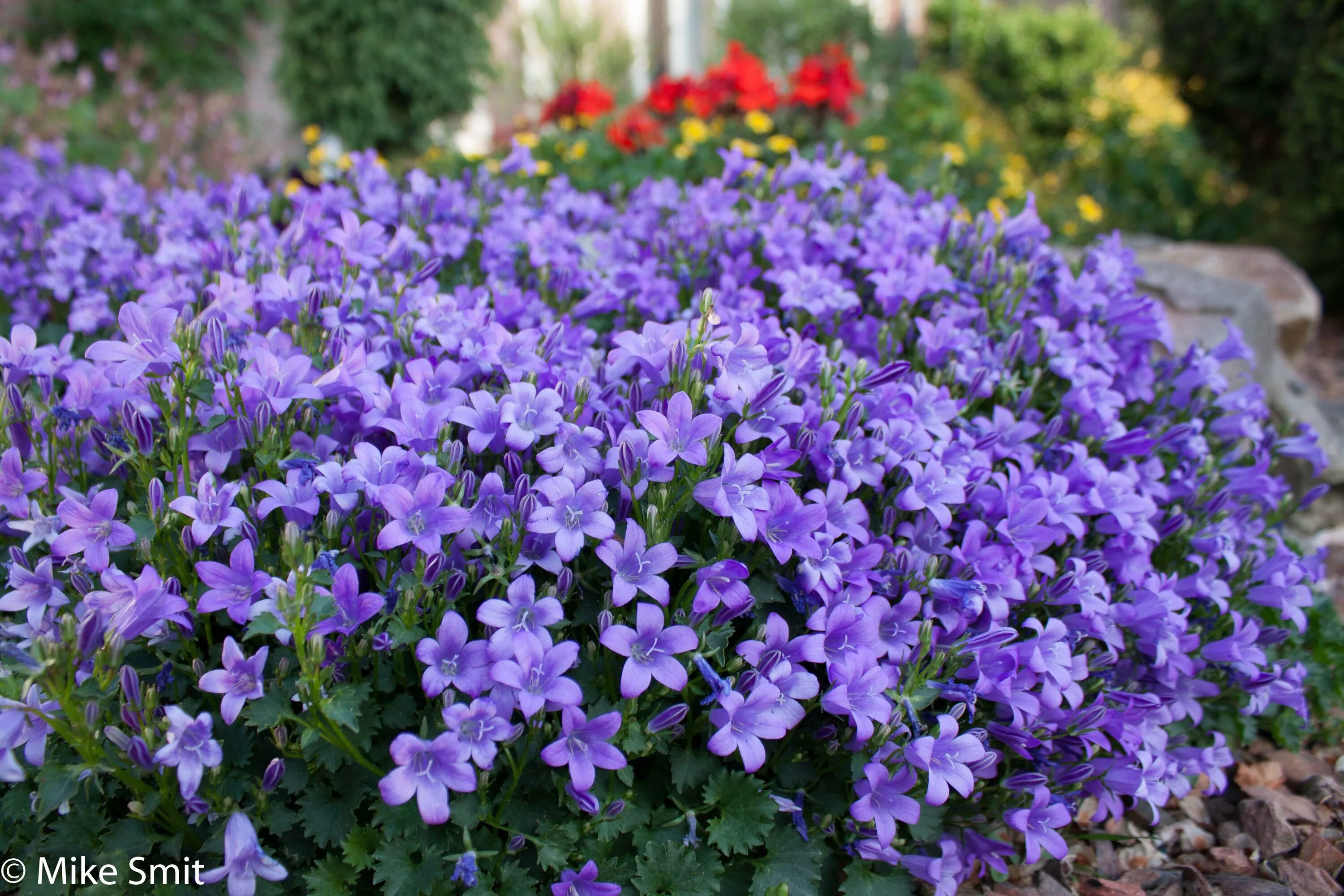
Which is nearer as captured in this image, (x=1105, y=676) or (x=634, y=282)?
(x=1105, y=676)

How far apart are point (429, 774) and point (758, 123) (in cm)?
545

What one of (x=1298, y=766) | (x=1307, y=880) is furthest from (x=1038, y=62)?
(x=1307, y=880)

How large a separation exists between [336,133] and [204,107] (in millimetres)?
2641

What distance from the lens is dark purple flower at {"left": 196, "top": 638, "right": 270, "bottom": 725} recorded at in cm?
158

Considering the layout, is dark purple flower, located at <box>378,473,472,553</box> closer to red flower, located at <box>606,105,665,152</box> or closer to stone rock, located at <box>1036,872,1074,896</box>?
stone rock, located at <box>1036,872,1074,896</box>

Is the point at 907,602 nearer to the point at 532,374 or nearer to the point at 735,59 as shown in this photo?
the point at 532,374

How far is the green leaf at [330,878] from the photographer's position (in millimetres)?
1707

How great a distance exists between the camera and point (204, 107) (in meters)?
8.57

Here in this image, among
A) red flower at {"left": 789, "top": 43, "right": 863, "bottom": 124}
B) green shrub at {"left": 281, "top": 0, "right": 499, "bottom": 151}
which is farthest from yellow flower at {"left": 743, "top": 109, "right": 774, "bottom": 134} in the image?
green shrub at {"left": 281, "top": 0, "right": 499, "bottom": 151}

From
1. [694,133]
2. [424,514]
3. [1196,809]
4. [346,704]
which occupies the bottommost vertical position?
[1196,809]

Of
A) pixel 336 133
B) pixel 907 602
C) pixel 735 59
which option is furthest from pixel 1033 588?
pixel 336 133

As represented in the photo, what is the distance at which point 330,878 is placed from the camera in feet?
5.67

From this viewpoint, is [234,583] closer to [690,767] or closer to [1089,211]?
[690,767]

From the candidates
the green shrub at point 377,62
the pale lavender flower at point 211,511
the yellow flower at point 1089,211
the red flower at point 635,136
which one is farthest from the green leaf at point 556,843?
the green shrub at point 377,62
